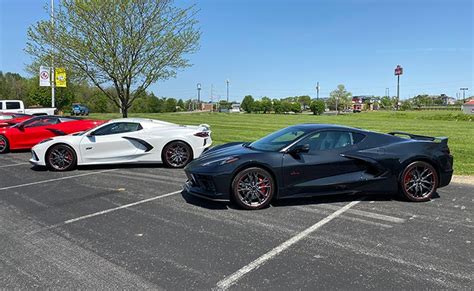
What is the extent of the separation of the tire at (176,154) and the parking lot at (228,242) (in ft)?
8.85

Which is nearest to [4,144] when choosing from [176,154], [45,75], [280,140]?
[176,154]

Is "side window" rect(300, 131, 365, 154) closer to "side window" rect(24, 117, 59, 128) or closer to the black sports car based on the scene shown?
the black sports car

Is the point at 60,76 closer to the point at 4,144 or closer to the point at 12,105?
the point at 4,144

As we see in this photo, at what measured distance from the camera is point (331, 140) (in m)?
6.15

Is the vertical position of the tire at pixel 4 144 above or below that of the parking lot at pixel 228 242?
above

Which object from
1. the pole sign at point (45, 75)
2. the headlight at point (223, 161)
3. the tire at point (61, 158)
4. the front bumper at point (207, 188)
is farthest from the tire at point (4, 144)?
the headlight at point (223, 161)

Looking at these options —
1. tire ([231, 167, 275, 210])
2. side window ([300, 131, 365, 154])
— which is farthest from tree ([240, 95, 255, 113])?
tire ([231, 167, 275, 210])

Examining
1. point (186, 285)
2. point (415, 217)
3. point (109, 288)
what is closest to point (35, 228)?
point (109, 288)

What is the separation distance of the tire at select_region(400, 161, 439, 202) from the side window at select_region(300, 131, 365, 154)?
91 cm

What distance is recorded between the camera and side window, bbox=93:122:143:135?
955 centimetres

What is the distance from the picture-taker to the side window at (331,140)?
6.05 meters

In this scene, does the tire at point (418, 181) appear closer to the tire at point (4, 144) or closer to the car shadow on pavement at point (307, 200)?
the car shadow on pavement at point (307, 200)

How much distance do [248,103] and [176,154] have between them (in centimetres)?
7460

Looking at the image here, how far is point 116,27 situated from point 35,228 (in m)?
14.3
